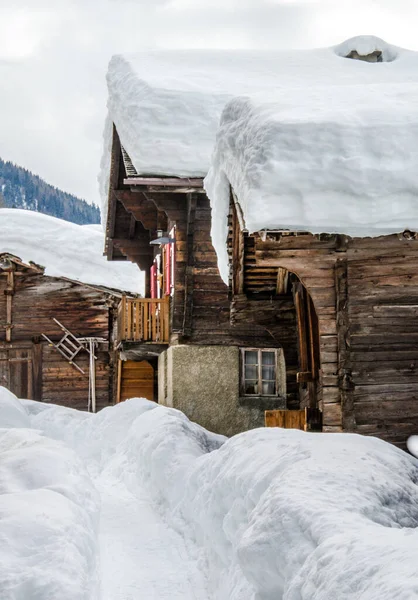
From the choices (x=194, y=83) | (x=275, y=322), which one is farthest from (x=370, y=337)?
(x=194, y=83)

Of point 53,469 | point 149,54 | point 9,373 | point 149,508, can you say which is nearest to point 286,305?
point 149,508

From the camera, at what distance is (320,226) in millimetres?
8562

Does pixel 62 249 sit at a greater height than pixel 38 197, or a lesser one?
lesser

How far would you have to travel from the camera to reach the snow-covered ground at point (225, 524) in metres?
4.53

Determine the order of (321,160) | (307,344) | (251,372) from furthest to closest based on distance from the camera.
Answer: (251,372) → (307,344) → (321,160)

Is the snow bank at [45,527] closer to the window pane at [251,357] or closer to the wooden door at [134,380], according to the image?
the window pane at [251,357]

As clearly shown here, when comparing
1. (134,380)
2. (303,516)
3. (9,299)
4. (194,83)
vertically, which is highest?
(194,83)

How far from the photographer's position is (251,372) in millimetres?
17500

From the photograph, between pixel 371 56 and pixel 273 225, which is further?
pixel 371 56

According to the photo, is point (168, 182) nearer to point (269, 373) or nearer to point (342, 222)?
point (269, 373)

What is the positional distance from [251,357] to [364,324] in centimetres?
786

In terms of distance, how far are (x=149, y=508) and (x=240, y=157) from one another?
4.41m

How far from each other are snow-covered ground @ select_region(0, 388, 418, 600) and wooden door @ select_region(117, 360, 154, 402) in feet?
47.5

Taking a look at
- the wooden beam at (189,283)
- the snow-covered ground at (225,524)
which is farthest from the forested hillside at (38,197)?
the snow-covered ground at (225,524)
